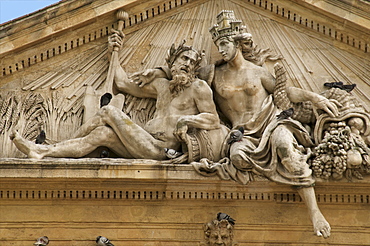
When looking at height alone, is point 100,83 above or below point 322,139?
above

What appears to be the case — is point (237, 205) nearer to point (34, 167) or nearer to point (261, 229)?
point (261, 229)

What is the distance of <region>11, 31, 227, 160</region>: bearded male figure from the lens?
606 inches

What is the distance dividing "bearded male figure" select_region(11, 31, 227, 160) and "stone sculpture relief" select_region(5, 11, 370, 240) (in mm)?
11

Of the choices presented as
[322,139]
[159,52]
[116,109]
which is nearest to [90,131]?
[116,109]

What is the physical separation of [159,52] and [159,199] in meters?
1.93

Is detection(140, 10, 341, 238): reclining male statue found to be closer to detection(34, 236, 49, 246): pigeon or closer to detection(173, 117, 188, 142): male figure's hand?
detection(173, 117, 188, 142): male figure's hand

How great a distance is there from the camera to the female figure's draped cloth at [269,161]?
1491 cm

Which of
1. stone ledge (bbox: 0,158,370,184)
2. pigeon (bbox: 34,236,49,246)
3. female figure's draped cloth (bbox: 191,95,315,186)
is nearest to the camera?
female figure's draped cloth (bbox: 191,95,315,186)

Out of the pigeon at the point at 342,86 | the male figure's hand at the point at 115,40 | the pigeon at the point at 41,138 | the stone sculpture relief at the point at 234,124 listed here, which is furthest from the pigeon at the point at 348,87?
the pigeon at the point at 41,138

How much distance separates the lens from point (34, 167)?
49.9 feet

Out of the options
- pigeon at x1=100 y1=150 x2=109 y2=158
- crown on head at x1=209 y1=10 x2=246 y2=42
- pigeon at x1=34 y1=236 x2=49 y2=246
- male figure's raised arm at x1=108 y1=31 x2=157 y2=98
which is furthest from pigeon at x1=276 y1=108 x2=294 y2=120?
pigeon at x1=34 y1=236 x2=49 y2=246

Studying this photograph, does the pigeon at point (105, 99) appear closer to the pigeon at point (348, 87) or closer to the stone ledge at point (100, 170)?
the stone ledge at point (100, 170)

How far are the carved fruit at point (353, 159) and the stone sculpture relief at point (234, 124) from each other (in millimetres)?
11

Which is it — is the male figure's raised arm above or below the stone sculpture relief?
above
